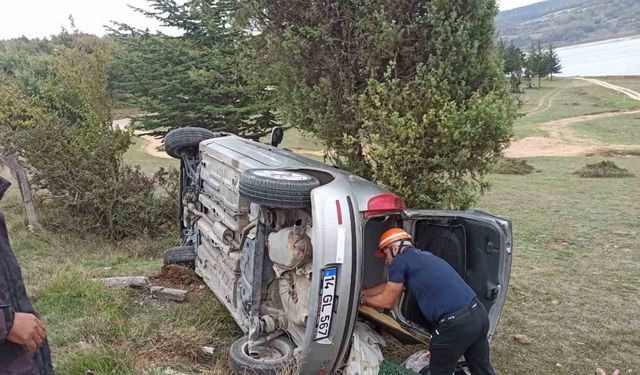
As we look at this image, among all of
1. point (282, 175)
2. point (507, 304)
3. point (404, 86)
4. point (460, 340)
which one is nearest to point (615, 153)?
point (507, 304)

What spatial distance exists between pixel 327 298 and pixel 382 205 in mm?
799

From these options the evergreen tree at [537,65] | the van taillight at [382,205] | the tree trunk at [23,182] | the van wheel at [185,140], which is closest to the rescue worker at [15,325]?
the van taillight at [382,205]

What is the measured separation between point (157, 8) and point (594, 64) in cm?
9323

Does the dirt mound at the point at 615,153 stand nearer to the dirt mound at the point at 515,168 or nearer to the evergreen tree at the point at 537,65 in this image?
the dirt mound at the point at 515,168

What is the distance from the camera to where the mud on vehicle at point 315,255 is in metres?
3.83

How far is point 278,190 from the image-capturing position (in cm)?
402

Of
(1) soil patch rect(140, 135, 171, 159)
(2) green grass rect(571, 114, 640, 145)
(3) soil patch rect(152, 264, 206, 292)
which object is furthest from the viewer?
(2) green grass rect(571, 114, 640, 145)

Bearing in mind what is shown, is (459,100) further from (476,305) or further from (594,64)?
(594,64)

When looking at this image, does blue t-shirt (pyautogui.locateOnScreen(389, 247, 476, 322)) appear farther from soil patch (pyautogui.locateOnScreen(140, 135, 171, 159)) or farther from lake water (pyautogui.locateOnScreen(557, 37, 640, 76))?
lake water (pyautogui.locateOnScreen(557, 37, 640, 76))

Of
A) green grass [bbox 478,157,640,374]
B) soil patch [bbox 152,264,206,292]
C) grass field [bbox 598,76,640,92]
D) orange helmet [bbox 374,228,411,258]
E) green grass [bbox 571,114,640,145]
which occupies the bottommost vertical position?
green grass [bbox 571,114,640,145]

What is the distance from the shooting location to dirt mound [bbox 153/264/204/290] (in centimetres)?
665

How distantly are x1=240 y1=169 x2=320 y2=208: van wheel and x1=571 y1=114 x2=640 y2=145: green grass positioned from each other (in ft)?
98.1

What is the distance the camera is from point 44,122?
431 inches

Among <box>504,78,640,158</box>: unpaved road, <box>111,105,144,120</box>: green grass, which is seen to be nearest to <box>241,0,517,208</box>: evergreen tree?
<box>111,105,144,120</box>: green grass
